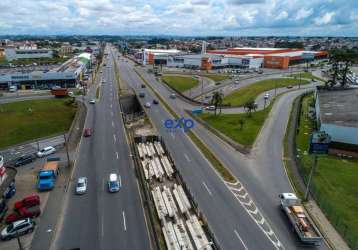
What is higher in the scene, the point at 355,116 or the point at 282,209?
the point at 355,116

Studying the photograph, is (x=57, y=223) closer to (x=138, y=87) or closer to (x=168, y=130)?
(x=168, y=130)

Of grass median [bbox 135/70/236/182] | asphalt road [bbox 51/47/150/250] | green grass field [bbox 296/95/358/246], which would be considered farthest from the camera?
grass median [bbox 135/70/236/182]

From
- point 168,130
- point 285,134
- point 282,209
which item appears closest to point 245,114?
point 285,134

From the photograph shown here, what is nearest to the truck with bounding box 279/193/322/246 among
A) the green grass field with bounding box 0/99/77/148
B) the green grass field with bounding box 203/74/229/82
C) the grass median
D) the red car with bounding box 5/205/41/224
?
the grass median

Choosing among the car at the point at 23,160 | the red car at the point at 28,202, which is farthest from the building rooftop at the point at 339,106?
the car at the point at 23,160

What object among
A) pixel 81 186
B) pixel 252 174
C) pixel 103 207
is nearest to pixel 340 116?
pixel 252 174

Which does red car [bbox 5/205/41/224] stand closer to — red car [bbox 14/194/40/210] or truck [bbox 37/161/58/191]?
red car [bbox 14/194/40/210]
